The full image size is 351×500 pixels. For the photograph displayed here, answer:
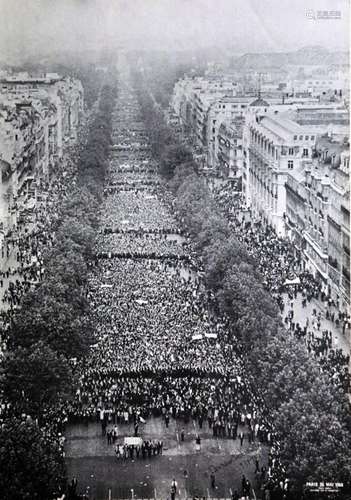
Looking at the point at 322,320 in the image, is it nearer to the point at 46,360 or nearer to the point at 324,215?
the point at 324,215

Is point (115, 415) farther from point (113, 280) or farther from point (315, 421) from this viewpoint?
point (113, 280)

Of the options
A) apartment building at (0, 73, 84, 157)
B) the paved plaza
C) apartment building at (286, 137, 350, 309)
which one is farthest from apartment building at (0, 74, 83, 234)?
the paved plaza

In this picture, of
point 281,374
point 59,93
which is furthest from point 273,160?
point 59,93

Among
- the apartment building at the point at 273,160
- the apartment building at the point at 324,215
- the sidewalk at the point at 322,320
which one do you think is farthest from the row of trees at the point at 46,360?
the apartment building at the point at 324,215

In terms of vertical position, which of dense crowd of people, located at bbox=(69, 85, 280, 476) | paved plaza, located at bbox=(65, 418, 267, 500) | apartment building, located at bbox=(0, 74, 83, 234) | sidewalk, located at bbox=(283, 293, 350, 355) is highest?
apartment building, located at bbox=(0, 74, 83, 234)

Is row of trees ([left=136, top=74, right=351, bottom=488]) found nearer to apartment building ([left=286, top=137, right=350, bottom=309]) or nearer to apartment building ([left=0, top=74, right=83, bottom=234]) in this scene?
apartment building ([left=286, top=137, right=350, bottom=309])

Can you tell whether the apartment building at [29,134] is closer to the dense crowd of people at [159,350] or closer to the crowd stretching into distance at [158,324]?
the crowd stretching into distance at [158,324]

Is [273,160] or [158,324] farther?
[273,160]
